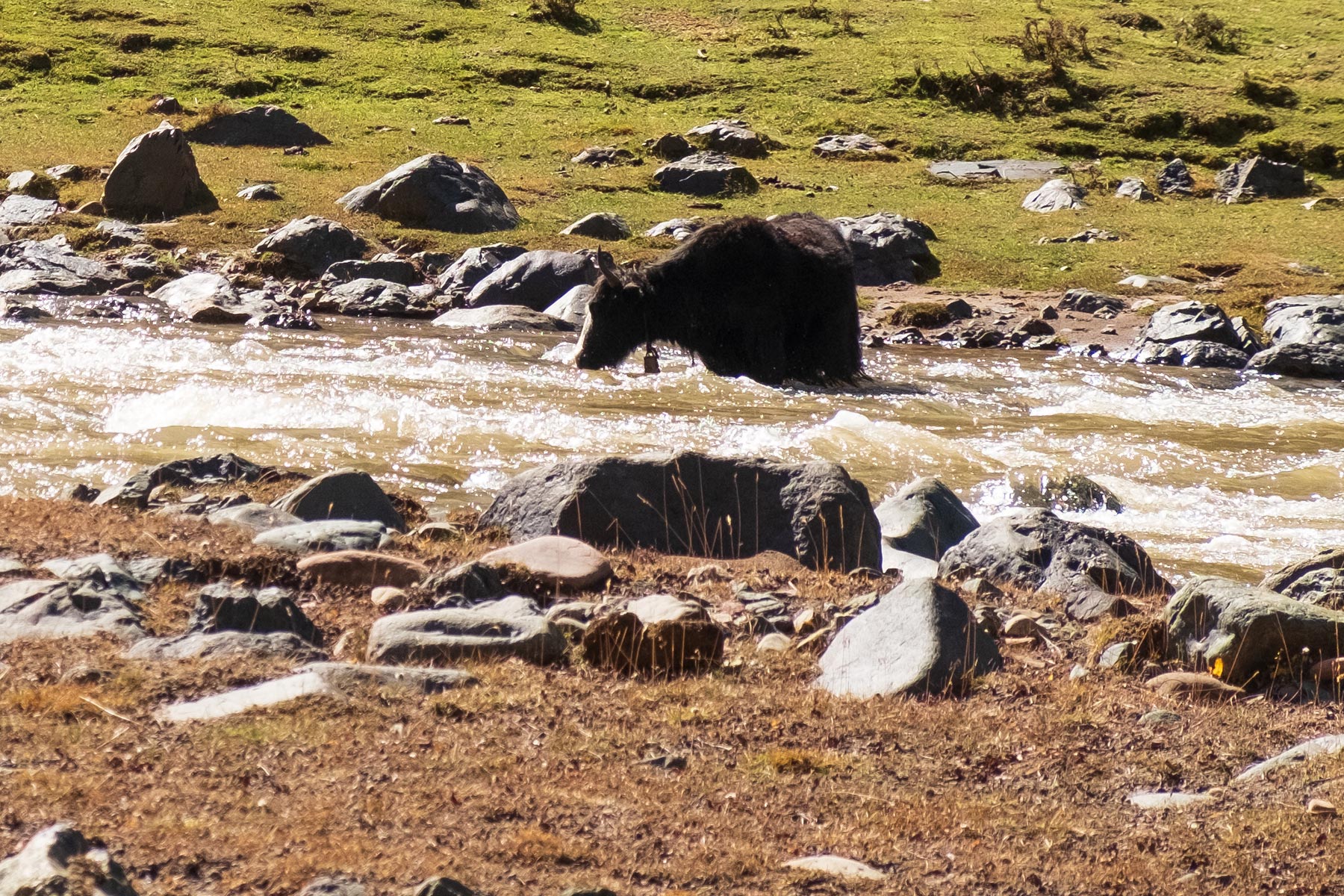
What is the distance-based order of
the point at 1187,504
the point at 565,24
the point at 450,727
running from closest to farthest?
the point at 450,727, the point at 1187,504, the point at 565,24

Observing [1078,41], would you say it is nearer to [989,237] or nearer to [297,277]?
[989,237]

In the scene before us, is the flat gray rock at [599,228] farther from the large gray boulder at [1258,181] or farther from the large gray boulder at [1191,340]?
the large gray boulder at [1258,181]

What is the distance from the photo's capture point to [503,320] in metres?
20.7

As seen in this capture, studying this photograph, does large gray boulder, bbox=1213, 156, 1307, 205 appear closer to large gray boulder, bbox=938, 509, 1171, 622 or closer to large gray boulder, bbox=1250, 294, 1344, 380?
large gray boulder, bbox=1250, 294, 1344, 380

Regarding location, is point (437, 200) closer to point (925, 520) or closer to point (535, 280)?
point (535, 280)

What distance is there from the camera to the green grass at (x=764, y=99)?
27.2 m

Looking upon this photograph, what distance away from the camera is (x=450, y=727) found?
18.5 feet

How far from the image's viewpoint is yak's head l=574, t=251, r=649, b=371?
55.2 ft

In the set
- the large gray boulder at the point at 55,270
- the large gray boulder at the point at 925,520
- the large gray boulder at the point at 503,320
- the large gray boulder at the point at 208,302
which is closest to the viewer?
the large gray boulder at the point at 925,520

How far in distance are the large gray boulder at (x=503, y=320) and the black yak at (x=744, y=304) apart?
12.1 ft

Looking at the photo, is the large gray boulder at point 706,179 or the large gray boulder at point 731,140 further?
the large gray boulder at point 731,140

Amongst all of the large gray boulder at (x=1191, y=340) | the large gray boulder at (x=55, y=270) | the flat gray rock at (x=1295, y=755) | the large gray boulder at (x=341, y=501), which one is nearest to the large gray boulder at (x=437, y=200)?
the large gray boulder at (x=55, y=270)

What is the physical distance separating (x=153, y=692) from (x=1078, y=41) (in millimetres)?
40798

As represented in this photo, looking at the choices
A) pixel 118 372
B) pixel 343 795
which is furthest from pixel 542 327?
pixel 343 795
